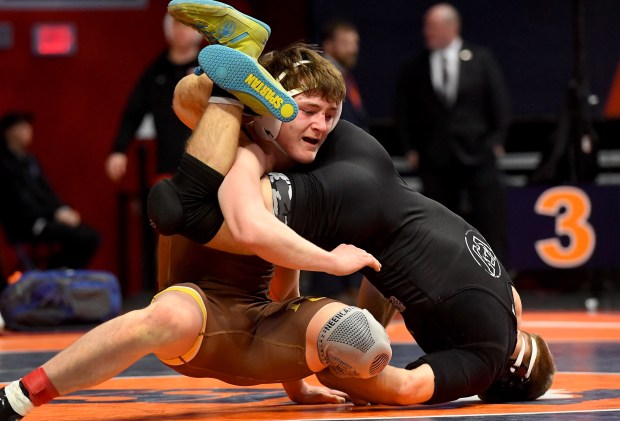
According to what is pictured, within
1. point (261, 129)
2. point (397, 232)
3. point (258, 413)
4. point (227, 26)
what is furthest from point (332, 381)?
point (227, 26)

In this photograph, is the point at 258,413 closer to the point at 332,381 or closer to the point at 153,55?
the point at 332,381

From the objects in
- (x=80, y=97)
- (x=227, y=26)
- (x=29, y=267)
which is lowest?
(x=29, y=267)

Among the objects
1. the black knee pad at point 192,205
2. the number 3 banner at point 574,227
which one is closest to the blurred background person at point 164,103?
the number 3 banner at point 574,227

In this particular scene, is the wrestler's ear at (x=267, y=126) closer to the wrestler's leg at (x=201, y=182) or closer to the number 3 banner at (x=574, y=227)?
the wrestler's leg at (x=201, y=182)

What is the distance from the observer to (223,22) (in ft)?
11.0

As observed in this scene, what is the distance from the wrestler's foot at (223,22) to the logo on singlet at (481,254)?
80 cm

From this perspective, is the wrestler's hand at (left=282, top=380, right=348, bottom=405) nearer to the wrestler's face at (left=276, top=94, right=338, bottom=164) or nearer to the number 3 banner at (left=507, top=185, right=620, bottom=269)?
the wrestler's face at (left=276, top=94, right=338, bottom=164)

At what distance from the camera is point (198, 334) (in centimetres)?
324

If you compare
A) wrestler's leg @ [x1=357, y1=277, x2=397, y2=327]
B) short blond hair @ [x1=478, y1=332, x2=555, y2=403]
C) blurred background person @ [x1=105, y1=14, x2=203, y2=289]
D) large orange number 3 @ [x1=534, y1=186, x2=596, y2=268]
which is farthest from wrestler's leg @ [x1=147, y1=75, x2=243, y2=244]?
large orange number 3 @ [x1=534, y1=186, x2=596, y2=268]

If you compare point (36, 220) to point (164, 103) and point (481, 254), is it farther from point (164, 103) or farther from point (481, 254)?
point (481, 254)

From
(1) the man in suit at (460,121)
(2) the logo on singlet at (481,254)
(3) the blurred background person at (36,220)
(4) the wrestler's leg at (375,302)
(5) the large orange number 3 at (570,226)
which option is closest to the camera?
(2) the logo on singlet at (481,254)

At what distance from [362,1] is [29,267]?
329cm

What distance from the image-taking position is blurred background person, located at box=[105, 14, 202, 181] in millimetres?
6918

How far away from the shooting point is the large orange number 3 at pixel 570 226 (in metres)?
7.42
